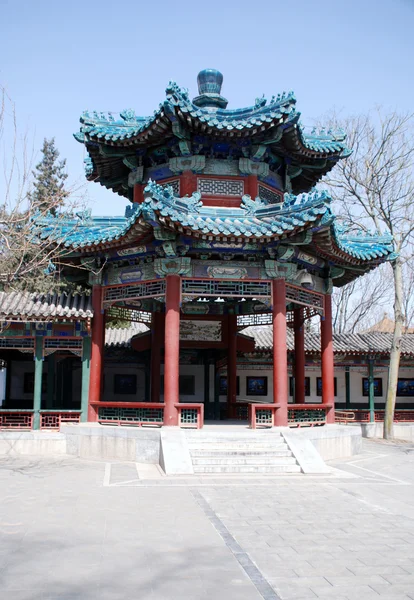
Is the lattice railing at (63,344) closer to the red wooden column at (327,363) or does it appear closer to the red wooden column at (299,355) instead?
the red wooden column at (299,355)

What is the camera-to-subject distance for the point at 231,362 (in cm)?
2020

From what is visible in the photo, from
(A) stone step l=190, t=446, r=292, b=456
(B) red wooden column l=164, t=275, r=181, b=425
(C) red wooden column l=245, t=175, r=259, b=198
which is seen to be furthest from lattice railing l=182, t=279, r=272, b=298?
(A) stone step l=190, t=446, r=292, b=456

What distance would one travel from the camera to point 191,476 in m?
11.6

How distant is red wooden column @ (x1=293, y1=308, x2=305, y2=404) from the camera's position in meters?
18.5

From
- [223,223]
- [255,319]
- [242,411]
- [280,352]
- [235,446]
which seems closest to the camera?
[235,446]

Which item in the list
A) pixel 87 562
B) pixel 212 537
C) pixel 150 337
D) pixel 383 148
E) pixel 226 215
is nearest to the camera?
pixel 87 562

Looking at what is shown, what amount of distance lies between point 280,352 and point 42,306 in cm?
685

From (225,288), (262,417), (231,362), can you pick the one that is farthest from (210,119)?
(231,362)

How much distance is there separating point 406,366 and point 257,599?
22.7 m

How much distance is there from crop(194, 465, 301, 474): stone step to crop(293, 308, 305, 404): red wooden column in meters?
6.39

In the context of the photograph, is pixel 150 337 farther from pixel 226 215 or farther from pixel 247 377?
pixel 226 215

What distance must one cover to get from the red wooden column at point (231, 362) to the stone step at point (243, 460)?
25.3 ft

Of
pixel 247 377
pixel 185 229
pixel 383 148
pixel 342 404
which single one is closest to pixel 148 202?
pixel 185 229

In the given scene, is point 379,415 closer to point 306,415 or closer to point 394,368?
point 394,368
